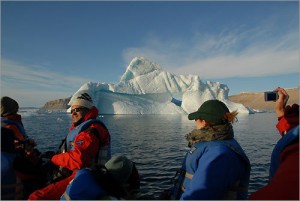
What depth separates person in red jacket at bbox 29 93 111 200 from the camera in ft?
9.95

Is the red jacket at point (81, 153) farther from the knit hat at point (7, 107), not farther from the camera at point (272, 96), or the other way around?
the camera at point (272, 96)

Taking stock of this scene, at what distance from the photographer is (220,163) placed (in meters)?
2.08

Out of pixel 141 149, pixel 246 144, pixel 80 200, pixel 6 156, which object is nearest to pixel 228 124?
pixel 80 200

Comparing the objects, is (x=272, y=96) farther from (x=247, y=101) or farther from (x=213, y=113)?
(x=247, y=101)

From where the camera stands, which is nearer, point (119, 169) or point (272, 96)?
point (119, 169)

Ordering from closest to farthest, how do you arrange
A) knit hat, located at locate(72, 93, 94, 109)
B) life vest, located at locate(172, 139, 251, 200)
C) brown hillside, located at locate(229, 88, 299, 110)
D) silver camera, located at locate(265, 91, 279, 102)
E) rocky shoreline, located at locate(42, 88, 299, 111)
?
1. life vest, located at locate(172, 139, 251, 200)
2. silver camera, located at locate(265, 91, 279, 102)
3. knit hat, located at locate(72, 93, 94, 109)
4. brown hillside, located at locate(229, 88, 299, 110)
5. rocky shoreline, located at locate(42, 88, 299, 111)

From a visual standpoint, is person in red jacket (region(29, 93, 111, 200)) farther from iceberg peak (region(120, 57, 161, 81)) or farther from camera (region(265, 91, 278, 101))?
iceberg peak (region(120, 57, 161, 81))

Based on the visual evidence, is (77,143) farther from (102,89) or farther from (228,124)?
(102,89)

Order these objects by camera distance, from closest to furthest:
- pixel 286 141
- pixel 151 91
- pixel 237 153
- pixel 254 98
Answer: pixel 286 141 < pixel 237 153 < pixel 151 91 < pixel 254 98

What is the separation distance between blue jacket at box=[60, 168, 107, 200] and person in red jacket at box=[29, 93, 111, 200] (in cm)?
92

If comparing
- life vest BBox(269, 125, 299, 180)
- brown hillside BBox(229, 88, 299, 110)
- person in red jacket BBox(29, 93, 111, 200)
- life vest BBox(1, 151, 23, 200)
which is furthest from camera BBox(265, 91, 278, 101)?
brown hillside BBox(229, 88, 299, 110)

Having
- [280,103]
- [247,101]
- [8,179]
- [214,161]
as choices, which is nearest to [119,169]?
[214,161]

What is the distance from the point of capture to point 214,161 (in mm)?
2082

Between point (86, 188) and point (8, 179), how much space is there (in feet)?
3.83
